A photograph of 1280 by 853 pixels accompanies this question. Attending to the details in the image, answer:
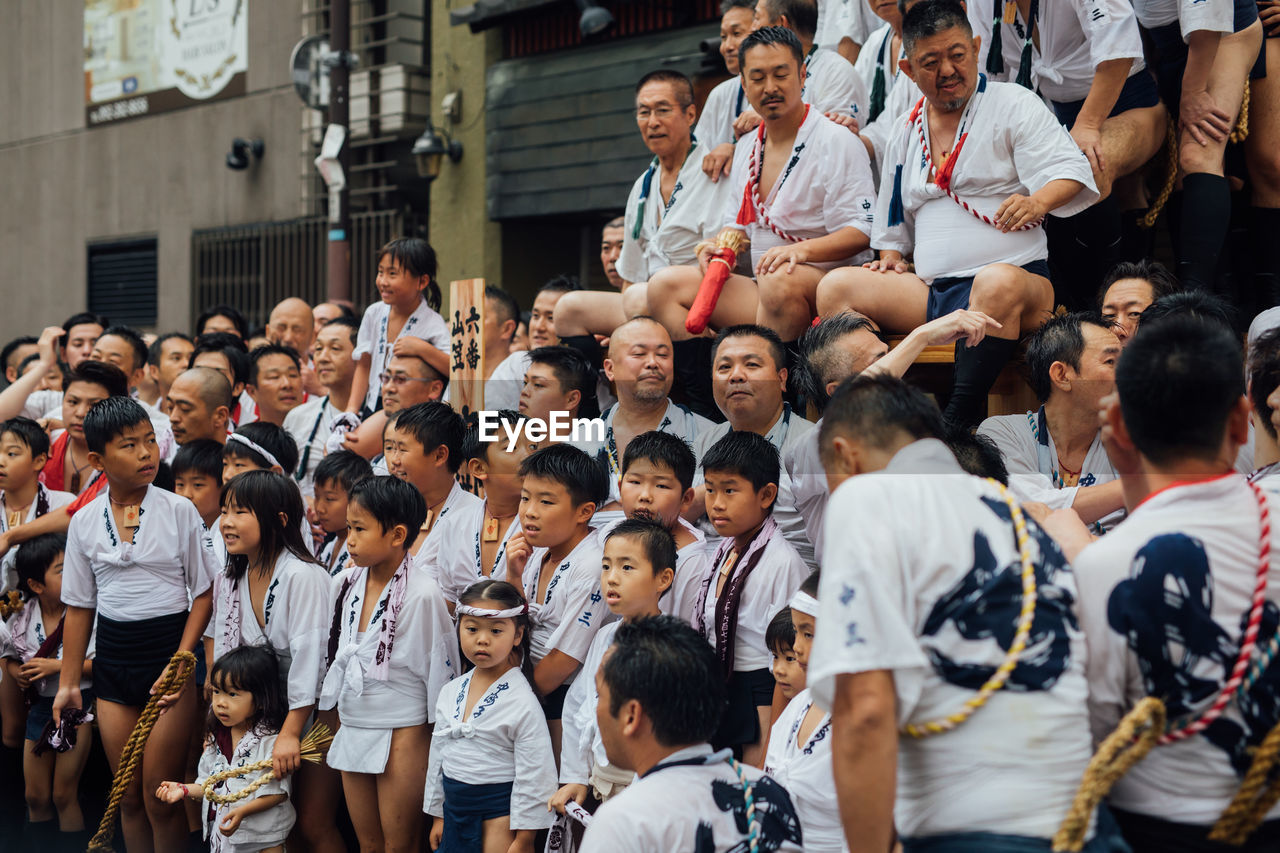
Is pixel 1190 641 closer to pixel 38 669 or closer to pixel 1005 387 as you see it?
pixel 1005 387

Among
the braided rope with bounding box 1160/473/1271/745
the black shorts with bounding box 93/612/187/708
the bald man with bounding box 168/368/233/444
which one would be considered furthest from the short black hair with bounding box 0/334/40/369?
the braided rope with bounding box 1160/473/1271/745

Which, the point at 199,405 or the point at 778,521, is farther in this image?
the point at 199,405

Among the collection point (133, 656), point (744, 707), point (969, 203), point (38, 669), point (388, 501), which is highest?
point (969, 203)

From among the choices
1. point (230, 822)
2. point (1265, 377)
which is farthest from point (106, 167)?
point (1265, 377)

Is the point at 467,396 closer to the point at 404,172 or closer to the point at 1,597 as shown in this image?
the point at 1,597

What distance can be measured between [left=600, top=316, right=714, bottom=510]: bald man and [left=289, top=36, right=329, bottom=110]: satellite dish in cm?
760

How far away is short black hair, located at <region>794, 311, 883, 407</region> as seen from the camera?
12.3 ft

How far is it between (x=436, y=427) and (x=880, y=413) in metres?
2.71

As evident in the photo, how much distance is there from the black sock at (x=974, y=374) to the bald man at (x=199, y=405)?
3.43 metres

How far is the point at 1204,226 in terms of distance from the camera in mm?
4297

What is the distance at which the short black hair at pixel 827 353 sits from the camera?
3.75 m

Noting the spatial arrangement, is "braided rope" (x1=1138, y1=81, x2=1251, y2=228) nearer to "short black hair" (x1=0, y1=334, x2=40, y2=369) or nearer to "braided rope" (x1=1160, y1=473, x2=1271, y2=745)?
"braided rope" (x1=1160, y1=473, x2=1271, y2=745)

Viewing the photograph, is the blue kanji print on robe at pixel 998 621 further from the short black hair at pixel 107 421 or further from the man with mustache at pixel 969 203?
the short black hair at pixel 107 421

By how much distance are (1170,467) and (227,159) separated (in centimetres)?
1258
